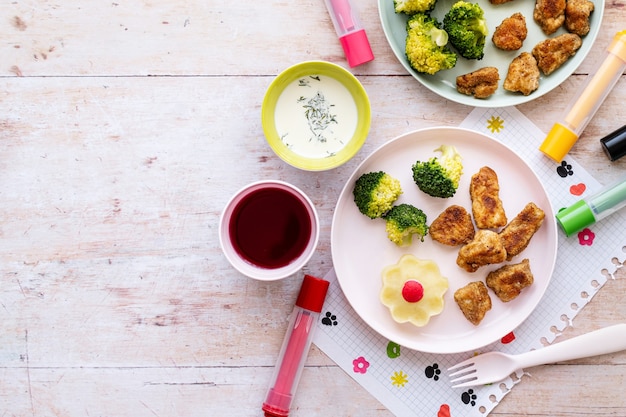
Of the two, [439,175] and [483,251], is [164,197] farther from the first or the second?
[483,251]

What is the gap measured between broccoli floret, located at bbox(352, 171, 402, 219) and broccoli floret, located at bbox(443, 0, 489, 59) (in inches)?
14.7

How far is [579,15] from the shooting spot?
1.55m

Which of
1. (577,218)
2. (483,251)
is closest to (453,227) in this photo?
(483,251)

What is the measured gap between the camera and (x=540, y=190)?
1.57 meters

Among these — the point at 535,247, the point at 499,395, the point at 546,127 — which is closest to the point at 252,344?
the point at 499,395

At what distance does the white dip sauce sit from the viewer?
1559 millimetres

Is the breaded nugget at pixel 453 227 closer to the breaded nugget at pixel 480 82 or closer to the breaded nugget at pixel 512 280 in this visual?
the breaded nugget at pixel 512 280

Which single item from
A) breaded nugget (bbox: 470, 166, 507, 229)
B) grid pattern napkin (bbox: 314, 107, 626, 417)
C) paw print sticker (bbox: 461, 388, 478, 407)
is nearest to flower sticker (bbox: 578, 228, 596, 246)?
grid pattern napkin (bbox: 314, 107, 626, 417)

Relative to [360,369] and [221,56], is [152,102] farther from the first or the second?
[360,369]

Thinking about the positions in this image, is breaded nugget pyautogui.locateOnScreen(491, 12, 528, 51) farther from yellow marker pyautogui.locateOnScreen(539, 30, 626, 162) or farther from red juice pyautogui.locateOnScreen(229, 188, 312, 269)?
red juice pyautogui.locateOnScreen(229, 188, 312, 269)

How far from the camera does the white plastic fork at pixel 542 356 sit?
1608mm

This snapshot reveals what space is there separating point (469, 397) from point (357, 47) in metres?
0.95

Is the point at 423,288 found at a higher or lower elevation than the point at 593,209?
lower

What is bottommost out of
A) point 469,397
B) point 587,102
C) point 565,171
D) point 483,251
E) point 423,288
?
point 469,397
